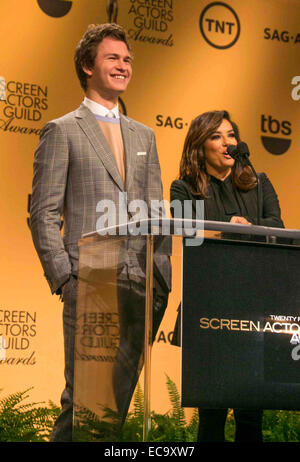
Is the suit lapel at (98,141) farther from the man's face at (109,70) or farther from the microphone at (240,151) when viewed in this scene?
the microphone at (240,151)

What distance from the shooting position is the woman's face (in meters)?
3.61

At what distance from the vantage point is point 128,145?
3.37m

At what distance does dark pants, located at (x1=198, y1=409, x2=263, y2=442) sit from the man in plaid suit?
2.70ft

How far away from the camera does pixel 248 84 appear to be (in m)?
5.59

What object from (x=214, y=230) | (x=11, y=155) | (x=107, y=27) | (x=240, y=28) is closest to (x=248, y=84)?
(x=240, y=28)

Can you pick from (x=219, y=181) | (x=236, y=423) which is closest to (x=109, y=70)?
(x=219, y=181)

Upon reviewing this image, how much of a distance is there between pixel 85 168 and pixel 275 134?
2.72m

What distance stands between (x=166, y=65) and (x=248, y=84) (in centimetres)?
69

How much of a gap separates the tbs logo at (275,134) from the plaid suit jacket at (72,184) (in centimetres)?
237

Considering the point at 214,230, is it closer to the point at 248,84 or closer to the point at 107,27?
the point at 107,27

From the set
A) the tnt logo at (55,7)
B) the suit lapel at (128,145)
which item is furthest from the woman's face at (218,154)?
the tnt logo at (55,7)

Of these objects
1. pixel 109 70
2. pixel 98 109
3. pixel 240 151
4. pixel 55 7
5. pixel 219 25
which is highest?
pixel 219 25

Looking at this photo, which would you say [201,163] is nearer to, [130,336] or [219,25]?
[130,336]
